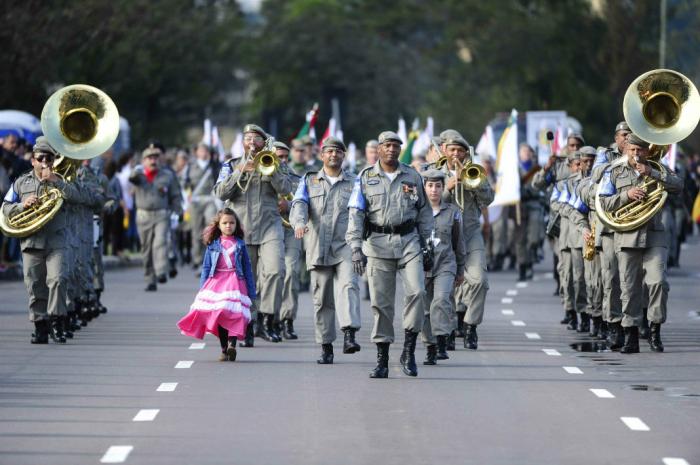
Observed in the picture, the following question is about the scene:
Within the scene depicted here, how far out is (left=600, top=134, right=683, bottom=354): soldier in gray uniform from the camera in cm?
1759

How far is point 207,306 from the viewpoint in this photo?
55.1 feet

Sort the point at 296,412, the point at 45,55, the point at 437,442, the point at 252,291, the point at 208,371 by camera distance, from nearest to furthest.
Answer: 1. the point at 437,442
2. the point at 296,412
3. the point at 208,371
4. the point at 252,291
5. the point at 45,55

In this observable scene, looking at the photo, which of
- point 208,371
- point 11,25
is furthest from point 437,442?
point 11,25

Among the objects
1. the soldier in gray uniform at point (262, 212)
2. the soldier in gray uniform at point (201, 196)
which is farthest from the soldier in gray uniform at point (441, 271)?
the soldier in gray uniform at point (201, 196)

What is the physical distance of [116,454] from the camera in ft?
37.1

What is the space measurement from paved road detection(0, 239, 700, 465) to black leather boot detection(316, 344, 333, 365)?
0.10 m

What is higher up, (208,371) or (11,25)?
(11,25)

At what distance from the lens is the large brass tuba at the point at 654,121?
57.3 feet

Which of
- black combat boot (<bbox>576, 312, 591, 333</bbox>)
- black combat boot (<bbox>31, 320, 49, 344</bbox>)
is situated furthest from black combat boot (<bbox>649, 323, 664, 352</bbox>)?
black combat boot (<bbox>31, 320, 49, 344</bbox>)

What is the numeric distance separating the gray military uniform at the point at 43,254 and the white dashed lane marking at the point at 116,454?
673 centimetres

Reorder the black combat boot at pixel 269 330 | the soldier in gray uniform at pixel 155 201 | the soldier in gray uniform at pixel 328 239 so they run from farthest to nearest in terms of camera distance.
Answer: the soldier in gray uniform at pixel 155 201, the black combat boot at pixel 269 330, the soldier in gray uniform at pixel 328 239

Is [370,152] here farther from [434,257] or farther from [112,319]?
[434,257]

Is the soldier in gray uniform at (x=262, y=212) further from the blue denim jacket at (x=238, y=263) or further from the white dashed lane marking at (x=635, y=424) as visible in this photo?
the white dashed lane marking at (x=635, y=424)

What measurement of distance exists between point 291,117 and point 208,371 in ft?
233
